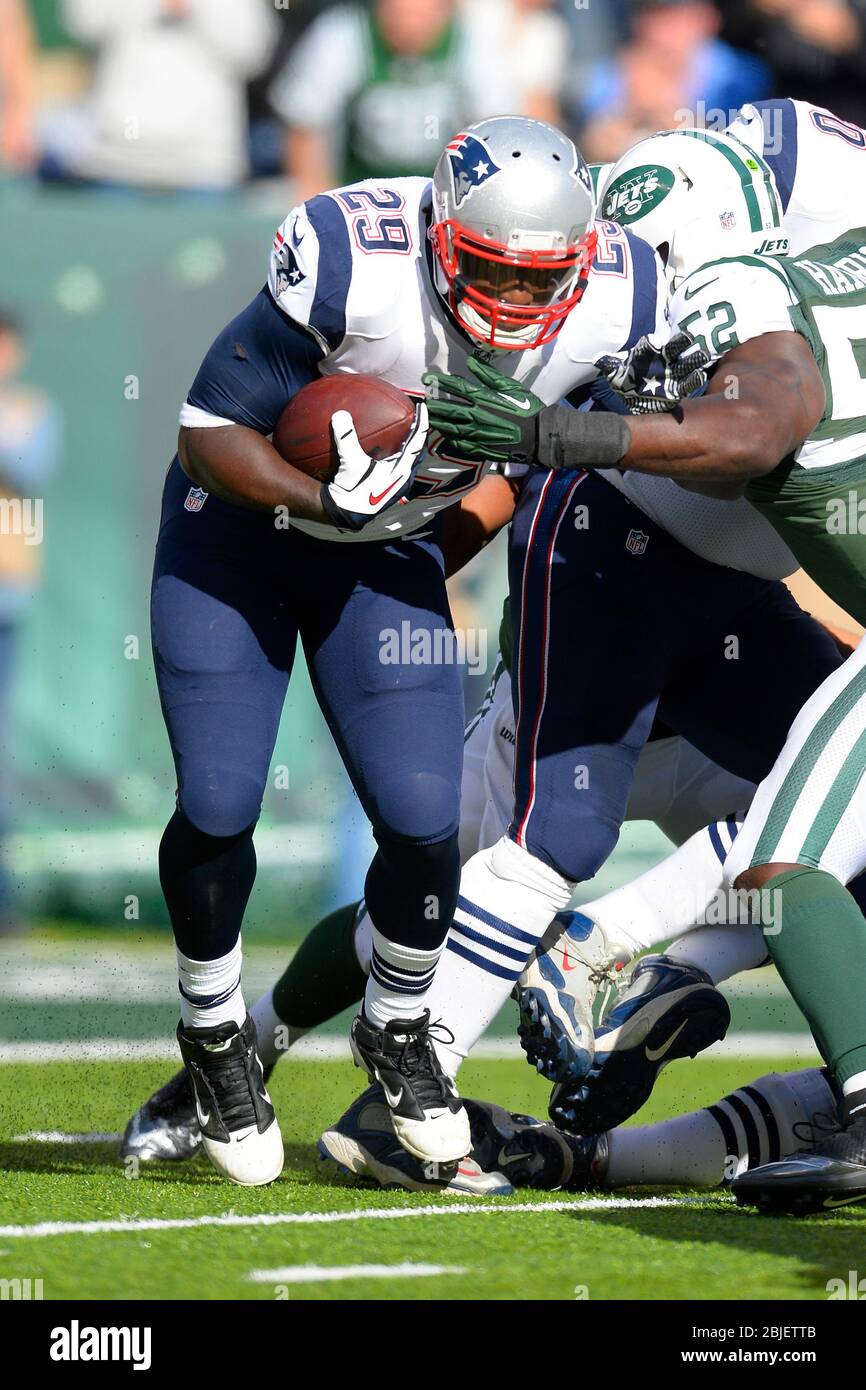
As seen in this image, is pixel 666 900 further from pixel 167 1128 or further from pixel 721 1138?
pixel 167 1128

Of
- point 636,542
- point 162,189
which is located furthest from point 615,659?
point 162,189

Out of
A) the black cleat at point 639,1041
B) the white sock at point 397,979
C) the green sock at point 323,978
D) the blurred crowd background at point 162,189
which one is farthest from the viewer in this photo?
the blurred crowd background at point 162,189

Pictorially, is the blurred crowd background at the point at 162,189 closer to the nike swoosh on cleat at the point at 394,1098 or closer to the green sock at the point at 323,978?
the green sock at the point at 323,978

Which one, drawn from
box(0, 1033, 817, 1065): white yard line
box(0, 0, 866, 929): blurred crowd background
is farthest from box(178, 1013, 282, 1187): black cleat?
box(0, 0, 866, 929): blurred crowd background

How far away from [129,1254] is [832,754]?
129cm

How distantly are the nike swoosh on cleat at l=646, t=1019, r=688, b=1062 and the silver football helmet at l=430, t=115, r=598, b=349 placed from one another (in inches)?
47.7

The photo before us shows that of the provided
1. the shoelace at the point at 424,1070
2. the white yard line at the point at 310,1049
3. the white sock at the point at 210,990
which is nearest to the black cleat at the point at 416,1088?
the shoelace at the point at 424,1070

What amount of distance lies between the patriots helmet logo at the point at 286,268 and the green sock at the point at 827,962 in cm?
119

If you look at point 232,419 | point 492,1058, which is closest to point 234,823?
point 232,419

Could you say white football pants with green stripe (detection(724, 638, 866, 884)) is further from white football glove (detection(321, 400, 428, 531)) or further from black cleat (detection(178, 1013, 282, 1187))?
black cleat (detection(178, 1013, 282, 1187))

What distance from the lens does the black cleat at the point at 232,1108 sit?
10.0 feet

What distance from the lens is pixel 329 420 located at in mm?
2811

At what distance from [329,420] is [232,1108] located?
3.74 feet
